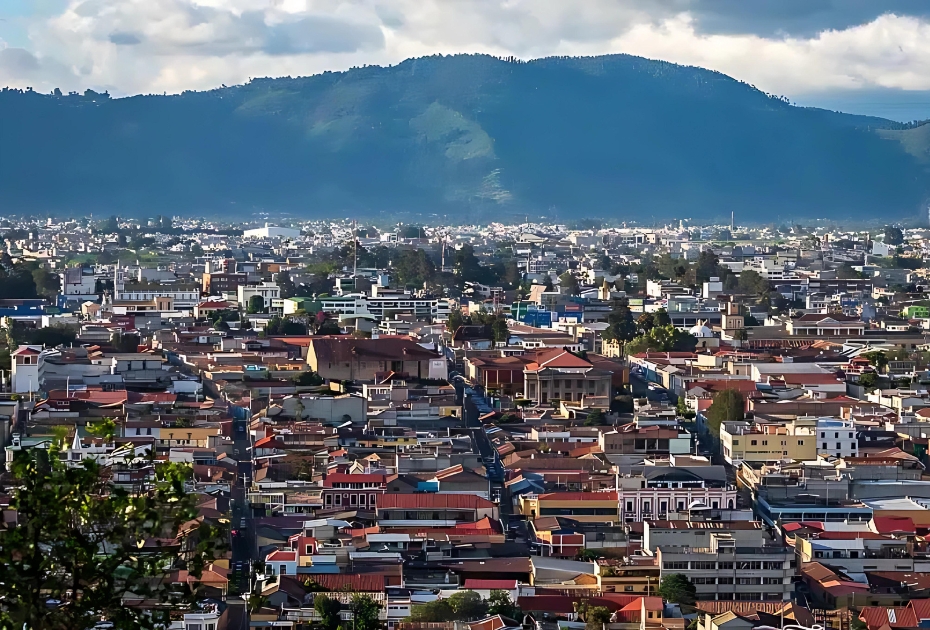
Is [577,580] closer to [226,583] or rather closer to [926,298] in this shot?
[226,583]

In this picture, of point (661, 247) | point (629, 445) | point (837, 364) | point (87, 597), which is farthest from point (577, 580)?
point (661, 247)

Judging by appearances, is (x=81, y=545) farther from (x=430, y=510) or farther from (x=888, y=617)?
(x=430, y=510)

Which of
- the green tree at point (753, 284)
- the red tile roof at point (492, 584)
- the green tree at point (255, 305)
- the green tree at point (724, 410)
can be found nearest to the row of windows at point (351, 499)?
the red tile roof at point (492, 584)

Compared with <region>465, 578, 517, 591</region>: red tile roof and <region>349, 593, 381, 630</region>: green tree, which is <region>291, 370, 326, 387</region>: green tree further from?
<region>349, 593, 381, 630</region>: green tree

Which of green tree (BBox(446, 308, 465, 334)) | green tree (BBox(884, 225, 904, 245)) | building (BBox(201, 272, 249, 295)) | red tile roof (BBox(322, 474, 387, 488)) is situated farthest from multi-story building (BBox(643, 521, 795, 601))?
green tree (BBox(884, 225, 904, 245))

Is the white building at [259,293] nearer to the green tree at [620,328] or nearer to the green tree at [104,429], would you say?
the green tree at [620,328]

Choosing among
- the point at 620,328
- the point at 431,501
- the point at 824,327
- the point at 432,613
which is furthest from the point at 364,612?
the point at 824,327
